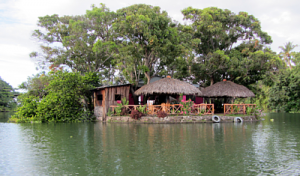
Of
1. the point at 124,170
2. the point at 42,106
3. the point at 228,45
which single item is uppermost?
the point at 228,45

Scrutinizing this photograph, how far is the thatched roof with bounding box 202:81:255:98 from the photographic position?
19.4 meters

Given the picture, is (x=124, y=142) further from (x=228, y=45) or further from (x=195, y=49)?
(x=228, y=45)

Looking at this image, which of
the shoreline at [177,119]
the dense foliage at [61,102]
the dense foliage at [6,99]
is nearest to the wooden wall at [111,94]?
the shoreline at [177,119]

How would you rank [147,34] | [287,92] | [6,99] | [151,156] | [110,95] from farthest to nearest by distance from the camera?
[6,99] → [287,92] → [110,95] → [147,34] → [151,156]

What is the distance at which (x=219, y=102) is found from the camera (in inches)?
993

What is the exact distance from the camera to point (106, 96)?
18.3 m

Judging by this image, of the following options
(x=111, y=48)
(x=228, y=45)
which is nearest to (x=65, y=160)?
(x=111, y=48)

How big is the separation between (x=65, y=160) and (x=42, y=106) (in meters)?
12.5

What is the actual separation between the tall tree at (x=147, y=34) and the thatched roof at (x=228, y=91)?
4.20 meters

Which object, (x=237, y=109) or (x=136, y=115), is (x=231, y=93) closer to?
(x=237, y=109)

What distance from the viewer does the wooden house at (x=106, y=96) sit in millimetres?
18305

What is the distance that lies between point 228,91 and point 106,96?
30.0 ft

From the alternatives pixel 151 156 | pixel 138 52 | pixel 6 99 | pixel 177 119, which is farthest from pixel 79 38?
pixel 6 99

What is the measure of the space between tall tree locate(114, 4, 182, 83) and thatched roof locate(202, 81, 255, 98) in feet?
13.8
